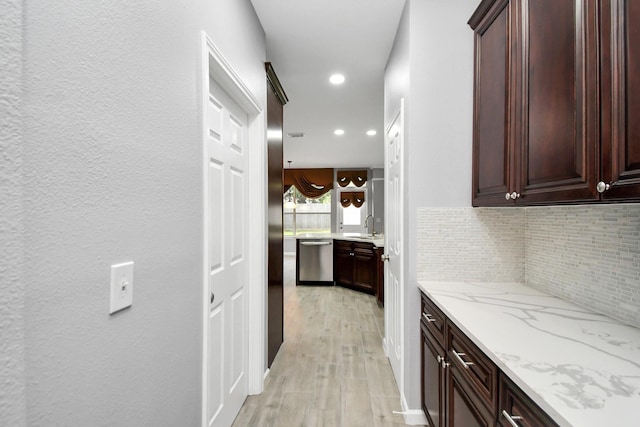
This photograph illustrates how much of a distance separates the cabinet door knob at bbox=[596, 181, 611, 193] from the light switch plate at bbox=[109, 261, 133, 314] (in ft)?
4.51

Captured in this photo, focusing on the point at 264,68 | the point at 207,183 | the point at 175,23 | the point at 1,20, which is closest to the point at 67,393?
the point at 1,20

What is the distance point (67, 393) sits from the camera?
28.2 inches

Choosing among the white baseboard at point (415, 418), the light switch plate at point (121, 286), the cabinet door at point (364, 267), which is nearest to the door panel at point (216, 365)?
the light switch plate at point (121, 286)

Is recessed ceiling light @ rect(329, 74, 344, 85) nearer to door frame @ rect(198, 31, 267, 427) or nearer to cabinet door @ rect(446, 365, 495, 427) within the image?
door frame @ rect(198, 31, 267, 427)

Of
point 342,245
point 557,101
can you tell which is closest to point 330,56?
point 557,101

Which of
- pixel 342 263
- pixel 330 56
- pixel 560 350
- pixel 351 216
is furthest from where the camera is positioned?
pixel 351 216

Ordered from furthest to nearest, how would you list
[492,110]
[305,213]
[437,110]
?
[305,213], [437,110], [492,110]

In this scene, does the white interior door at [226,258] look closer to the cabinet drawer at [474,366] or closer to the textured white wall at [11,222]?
the textured white wall at [11,222]

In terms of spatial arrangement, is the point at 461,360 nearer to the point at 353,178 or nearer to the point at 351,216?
the point at 353,178

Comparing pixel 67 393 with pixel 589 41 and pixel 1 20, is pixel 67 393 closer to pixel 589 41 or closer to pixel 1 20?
pixel 1 20

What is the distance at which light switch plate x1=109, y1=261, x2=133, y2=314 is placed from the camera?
846 millimetres

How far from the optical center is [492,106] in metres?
1.72

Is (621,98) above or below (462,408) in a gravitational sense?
above

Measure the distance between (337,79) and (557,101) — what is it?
99.4 inches
